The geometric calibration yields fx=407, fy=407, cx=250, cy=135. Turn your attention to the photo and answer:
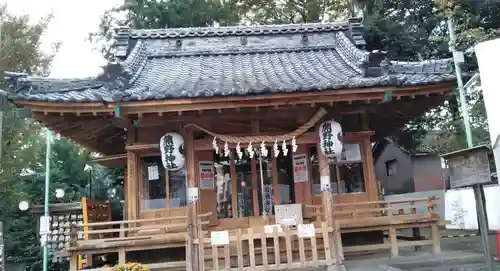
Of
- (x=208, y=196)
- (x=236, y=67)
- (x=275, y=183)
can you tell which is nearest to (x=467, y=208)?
(x=275, y=183)

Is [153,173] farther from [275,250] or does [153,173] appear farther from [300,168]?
[275,250]

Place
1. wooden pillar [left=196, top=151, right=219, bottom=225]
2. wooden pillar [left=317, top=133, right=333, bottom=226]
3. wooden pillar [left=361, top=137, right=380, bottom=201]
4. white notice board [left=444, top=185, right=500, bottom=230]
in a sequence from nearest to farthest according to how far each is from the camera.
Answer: wooden pillar [left=317, top=133, right=333, bottom=226] → wooden pillar [left=196, top=151, right=219, bottom=225] → wooden pillar [left=361, top=137, right=380, bottom=201] → white notice board [left=444, top=185, right=500, bottom=230]

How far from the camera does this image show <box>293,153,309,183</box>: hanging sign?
9.77 metres

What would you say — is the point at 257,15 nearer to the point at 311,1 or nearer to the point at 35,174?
the point at 311,1

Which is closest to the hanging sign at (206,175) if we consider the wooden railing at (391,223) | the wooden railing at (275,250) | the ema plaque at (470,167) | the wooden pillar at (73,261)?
the wooden railing at (275,250)

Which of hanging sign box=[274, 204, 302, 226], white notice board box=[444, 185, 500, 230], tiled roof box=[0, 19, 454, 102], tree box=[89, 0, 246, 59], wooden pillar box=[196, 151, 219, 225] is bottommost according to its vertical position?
white notice board box=[444, 185, 500, 230]

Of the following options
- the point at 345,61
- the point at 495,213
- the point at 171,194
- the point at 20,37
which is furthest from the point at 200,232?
the point at 495,213

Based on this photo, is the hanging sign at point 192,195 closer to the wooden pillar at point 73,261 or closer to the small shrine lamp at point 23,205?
the wooden pillar at point 73,261

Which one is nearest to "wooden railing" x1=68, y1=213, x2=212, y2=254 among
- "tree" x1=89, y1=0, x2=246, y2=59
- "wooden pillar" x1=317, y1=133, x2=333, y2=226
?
"wooden pillar" x1=317, y1=133, x2=333, y2=226

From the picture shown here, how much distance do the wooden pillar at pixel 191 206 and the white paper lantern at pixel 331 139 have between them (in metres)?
2.76

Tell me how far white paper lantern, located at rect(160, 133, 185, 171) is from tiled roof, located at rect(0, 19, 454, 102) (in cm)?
103

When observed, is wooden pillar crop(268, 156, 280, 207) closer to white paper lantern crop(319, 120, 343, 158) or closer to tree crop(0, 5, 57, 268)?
white paper lantern crop(319, 120, 343, 158)

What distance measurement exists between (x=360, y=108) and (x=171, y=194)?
4.91 m

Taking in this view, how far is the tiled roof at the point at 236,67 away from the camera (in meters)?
Answer: 8.04
